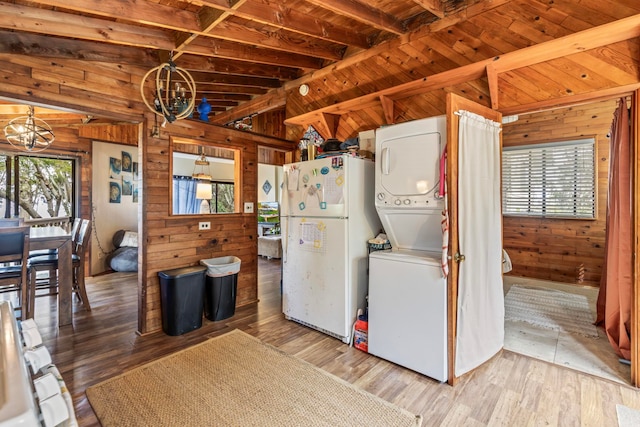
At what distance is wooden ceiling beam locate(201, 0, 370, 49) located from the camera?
2.24 m

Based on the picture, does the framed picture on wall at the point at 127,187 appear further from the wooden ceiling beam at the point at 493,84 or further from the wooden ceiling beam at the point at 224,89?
the wooden ceiling beam at the point at 493,84

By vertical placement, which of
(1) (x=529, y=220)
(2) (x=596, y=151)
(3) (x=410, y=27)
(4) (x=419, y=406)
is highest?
(3) (x=410, y=27)

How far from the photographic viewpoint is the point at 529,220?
494cm

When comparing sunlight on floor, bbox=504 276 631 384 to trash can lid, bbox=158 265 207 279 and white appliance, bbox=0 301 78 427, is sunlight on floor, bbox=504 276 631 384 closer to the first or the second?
trash can lid, bbox=158 265 207 279

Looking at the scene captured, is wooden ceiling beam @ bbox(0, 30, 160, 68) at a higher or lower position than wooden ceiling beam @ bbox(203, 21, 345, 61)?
lower

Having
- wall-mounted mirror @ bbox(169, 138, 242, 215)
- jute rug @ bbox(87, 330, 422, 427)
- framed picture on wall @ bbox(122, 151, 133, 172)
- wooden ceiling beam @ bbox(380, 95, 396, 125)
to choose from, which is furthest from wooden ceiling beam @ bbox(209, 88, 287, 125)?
jute rug @ bbox(87, 330, 422, 427)

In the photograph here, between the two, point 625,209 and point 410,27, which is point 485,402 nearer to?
point 625,209

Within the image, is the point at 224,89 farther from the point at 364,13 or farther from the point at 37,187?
the point at 37,187

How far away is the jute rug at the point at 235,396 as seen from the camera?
1826mm

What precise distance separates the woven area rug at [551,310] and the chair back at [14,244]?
189 inches

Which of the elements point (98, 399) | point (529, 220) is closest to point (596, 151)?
point (529, 220)

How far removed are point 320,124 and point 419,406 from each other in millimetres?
2998

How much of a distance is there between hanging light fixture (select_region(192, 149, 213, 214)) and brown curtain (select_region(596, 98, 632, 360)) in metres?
5.00

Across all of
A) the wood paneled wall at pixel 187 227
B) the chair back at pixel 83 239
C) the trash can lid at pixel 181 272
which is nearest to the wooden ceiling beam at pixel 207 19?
the wood paneled wall at pixel 187 227
